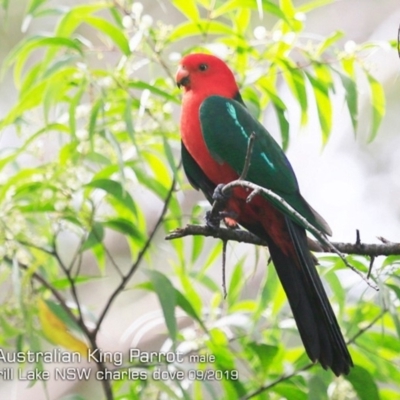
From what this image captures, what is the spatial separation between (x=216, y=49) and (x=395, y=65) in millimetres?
3954

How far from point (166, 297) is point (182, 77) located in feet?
2.72

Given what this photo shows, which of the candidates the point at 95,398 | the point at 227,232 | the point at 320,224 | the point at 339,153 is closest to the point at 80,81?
the point at 227,232

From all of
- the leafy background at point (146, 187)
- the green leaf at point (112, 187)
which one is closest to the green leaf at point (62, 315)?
the leafy background at point (146, 187)

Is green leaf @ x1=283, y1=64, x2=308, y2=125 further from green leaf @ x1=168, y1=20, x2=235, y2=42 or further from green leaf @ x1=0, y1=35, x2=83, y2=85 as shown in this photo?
green leaf @ x1=0, y1=35, x2=83, y2=85

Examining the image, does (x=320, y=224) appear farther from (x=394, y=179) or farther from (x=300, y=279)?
(x=394, y=179)

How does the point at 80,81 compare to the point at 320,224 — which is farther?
the point at 80,81

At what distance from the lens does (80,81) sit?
2.33m

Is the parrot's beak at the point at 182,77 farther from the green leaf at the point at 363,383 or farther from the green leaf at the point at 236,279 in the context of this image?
the green leaf at the point at 363,383

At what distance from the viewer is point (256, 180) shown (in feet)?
7.86

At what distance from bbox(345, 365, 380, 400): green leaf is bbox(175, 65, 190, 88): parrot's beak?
3.61ft

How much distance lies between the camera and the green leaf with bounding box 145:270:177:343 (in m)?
2.14

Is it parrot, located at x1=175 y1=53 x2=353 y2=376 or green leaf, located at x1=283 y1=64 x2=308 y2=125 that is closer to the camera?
parrot, located at x1=175 y1=53 x2=353 y2=376

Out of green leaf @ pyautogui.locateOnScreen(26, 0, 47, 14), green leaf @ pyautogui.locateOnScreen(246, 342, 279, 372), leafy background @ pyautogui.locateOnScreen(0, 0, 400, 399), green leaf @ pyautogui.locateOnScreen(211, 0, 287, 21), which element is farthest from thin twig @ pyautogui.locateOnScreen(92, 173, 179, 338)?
green leaf @ pyautogui.locateOnScreen(26, 0, 47, 14)

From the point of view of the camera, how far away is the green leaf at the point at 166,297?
84.2 inches
